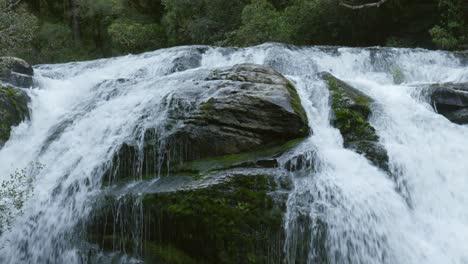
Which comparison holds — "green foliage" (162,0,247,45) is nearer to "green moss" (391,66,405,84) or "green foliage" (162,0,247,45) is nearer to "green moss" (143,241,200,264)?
"green moss" (391,66,405,84)

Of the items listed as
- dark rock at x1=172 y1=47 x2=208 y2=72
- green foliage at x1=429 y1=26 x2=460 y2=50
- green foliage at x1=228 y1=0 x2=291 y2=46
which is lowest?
dark rock at x1=172 y1=47 x2=208 y2=72

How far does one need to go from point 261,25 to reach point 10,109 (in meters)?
10.3

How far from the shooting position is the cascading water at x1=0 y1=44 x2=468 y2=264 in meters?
5.91

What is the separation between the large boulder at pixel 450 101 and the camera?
8782mm

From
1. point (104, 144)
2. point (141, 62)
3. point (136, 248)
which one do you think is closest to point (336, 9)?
point (141, 62)

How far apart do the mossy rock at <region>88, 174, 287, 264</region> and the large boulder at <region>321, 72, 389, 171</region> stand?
1.98 m

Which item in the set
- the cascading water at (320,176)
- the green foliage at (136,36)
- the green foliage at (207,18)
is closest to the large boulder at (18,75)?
the cascading water at (320,176)

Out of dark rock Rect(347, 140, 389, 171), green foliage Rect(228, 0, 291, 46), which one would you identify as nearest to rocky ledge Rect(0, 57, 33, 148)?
dark rock Rect(347, 140, 389, 171)

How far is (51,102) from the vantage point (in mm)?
10984

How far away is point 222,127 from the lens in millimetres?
7230

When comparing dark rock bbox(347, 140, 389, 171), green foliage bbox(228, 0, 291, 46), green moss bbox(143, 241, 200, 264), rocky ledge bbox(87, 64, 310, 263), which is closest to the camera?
rocky ledge bbox(87, 64, 310, 263)

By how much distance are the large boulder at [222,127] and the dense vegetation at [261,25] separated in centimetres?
687

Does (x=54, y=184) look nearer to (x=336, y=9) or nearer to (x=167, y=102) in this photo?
(x=167, y=102)

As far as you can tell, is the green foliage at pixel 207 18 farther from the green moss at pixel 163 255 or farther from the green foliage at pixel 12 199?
the green moss at pixel 163 255
